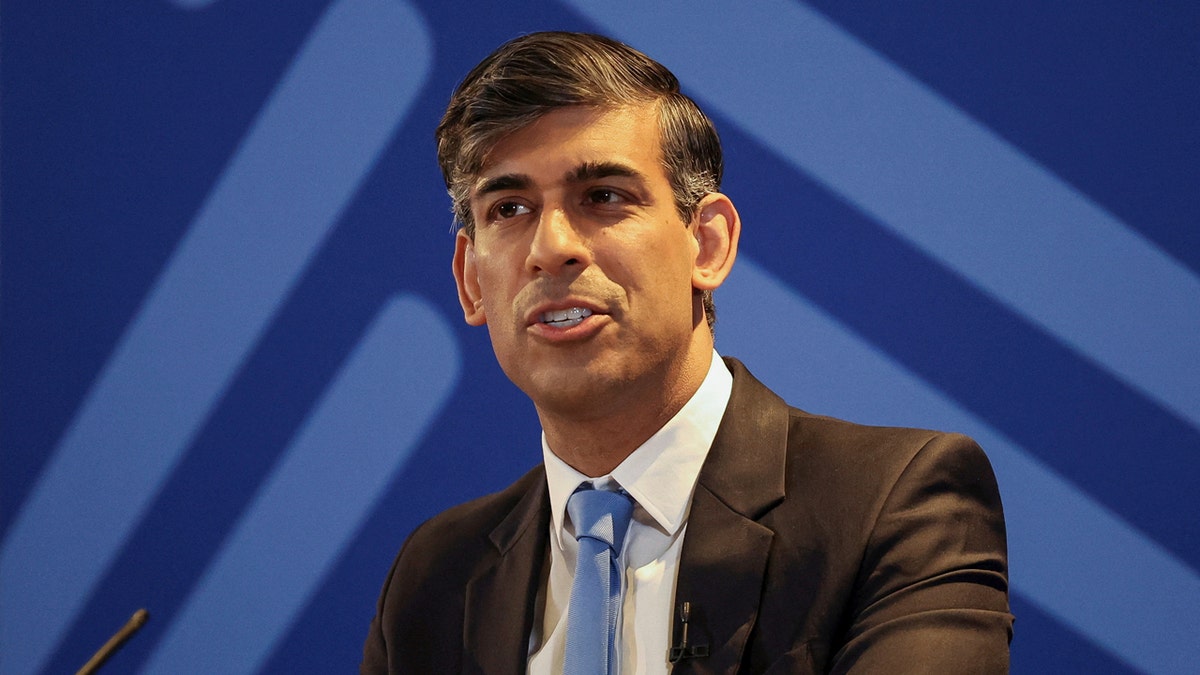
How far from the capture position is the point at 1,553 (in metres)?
3.35

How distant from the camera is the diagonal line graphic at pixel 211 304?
3.18 metres

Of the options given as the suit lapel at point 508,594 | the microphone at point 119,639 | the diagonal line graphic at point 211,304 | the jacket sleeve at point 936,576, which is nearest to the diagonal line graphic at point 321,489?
the diagonal line graphic at point 211,304

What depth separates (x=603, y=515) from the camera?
84.1 inches

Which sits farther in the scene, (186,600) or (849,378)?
(186,600)

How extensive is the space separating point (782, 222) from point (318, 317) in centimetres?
111

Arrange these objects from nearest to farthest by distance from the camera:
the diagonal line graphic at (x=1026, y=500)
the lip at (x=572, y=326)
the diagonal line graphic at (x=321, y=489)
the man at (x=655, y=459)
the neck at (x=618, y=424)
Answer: the man at (x=655, y=459), the lip at (x=572, y=326), the neck at (x=618, y=424), the diagonal line graphic at (x=1026, y=500), the diagonal line graphic at (x=321, y=489)

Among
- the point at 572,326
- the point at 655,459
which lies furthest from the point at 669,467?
the point at 572,326

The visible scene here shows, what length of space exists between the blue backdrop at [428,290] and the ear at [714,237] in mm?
558

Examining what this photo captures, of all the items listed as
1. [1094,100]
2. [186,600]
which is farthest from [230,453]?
[1094,100]

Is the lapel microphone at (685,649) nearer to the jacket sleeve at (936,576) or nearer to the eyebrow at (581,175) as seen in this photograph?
the jacket sleeve at (936,576)

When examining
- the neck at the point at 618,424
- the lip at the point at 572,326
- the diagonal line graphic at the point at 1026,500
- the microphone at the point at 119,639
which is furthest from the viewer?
the diagonal line graphic at the point at 1026,500

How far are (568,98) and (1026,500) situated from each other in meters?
1.27

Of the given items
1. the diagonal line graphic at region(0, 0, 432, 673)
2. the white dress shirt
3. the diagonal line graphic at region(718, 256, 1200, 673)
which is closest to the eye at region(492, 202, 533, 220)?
the white dress shirt

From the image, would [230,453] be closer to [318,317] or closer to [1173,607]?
[318,317]
